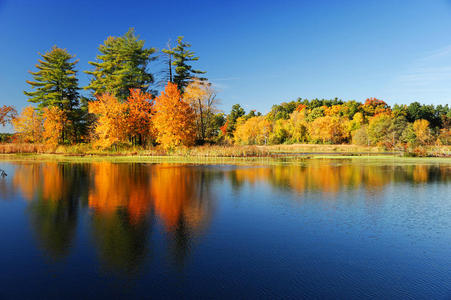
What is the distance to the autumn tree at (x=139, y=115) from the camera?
43056 millimetres

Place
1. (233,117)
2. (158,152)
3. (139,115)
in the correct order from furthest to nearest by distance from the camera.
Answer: (233,117) → (139,115) → (158,152)

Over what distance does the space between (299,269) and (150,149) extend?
3783 centimetres

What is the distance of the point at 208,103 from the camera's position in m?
49.1

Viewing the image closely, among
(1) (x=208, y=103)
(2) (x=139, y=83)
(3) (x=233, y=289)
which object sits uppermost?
(2) (x=139, y=83)

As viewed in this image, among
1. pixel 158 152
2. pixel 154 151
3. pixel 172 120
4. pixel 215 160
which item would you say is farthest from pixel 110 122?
pixel 215 160

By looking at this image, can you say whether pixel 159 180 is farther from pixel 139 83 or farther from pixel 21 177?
pixel 139 83

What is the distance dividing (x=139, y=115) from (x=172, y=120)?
266 inches

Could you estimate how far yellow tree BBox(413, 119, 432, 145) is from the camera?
57.3 metres

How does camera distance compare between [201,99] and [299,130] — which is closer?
[201,99]

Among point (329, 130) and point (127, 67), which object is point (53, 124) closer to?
A: point (127, 67)

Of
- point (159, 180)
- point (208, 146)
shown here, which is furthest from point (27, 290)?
point (208, 146)

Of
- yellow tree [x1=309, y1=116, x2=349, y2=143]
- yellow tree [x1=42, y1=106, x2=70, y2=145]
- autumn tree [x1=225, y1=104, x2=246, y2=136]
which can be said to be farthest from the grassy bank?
autumn tree [x1=225, y1=104, x2=246, y2=136]

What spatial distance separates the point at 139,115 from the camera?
43.4m

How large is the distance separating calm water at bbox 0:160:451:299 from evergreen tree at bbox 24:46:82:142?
4032 cm
